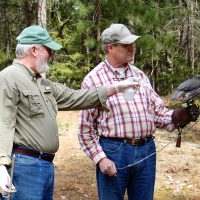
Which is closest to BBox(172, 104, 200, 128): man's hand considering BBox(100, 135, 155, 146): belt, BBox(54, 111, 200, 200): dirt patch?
BBox(100, 135, 155, 146): belt

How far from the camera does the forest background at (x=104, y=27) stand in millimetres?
11617

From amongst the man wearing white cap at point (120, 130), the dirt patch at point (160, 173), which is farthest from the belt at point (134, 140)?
the dirt patch at point (160, 173)

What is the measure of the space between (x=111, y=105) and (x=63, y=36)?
14.7 m

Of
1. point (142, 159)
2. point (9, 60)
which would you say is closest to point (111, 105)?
point (142, 159)

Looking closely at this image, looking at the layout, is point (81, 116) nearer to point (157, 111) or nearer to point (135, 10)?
point (157, 111)

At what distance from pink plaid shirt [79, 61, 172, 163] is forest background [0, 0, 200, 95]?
195 inches

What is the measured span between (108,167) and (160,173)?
3.97 meters

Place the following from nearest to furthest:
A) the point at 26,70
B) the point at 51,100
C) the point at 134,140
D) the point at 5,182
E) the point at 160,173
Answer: the point at 5,182
the point at 26,70
the point at 51,100
the point at 134,140
the point at 160,173

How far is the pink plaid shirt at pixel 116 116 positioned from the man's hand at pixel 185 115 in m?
0.08

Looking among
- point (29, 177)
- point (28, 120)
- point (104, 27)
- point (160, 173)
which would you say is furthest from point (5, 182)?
point (104, 27)

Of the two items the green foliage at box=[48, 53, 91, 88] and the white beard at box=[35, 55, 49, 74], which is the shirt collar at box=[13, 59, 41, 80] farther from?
the green foliage at box=[48, 53, 91, 88]

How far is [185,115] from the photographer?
3381 mm

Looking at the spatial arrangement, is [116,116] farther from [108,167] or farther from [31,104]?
[31,104]

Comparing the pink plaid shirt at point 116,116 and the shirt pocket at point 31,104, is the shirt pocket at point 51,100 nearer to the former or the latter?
the shirt pocket at point 31,104
